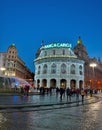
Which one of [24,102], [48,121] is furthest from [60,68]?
[48,121]

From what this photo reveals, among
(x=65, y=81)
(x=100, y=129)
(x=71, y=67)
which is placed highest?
(x=71, y=67)

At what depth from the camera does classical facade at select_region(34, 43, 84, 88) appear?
88375 mm

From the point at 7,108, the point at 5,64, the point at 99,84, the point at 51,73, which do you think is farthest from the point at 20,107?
the point at 99,84

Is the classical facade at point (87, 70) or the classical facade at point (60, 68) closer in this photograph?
the classical facade at point (60, 68)

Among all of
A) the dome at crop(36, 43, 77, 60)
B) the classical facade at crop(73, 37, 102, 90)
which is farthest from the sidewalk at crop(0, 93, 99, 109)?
the classical facade at crop(73, 37, 102, 90)

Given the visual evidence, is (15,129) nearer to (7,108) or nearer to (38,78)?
(7,108)

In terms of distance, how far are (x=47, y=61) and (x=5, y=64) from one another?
2710 centimetres

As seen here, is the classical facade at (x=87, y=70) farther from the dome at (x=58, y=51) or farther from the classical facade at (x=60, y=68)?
the classical facade at (x=60, y=68)

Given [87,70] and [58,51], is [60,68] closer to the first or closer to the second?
[58,51]

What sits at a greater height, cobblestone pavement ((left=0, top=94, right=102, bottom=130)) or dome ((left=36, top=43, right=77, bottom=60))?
dome ((left=36, top=43, right=77, bottom=60))

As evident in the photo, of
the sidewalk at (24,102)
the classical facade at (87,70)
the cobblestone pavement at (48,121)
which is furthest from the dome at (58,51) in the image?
the cobblestone pavement at (48,121)

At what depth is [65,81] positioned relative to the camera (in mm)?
89562

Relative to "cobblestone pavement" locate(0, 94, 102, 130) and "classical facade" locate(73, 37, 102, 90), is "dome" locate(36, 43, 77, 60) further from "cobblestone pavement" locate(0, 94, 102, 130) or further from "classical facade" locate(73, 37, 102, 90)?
"cobblestone pavement" locate(0, 94, 102, 130)

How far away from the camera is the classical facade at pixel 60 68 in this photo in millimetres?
88375
